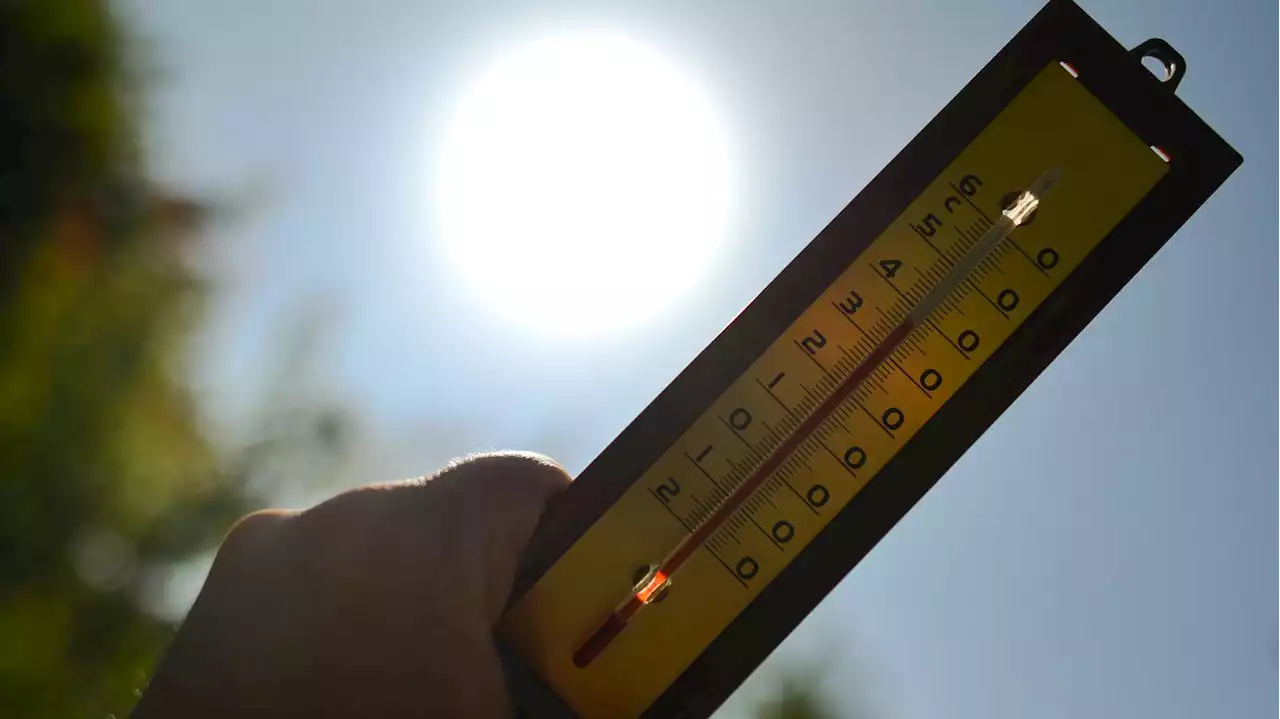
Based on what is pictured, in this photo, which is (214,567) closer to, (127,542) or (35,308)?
(35,308)

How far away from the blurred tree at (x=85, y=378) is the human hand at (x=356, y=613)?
4.25m

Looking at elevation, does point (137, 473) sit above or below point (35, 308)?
below

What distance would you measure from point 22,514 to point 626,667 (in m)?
4.82

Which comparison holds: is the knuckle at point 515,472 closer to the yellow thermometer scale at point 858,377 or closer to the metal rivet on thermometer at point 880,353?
the yellow thermometer scale at point 858,377

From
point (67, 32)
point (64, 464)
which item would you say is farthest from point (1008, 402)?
point (67, 32)

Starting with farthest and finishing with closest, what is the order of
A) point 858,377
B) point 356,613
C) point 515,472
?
point 858,377 < point 515,472 < point 356,613

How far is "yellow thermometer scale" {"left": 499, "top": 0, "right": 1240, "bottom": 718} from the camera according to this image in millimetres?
919

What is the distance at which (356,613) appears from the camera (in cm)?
78

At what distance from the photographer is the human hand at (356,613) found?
75cm

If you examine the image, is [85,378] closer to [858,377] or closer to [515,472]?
[515,472]

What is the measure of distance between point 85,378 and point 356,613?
4.66 m

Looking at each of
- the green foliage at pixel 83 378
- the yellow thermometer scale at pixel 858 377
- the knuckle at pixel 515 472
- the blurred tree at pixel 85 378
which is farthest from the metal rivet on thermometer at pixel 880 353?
the green foliage at pixel 83 378

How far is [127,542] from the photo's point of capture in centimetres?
480

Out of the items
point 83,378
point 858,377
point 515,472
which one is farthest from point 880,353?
point 83,378
